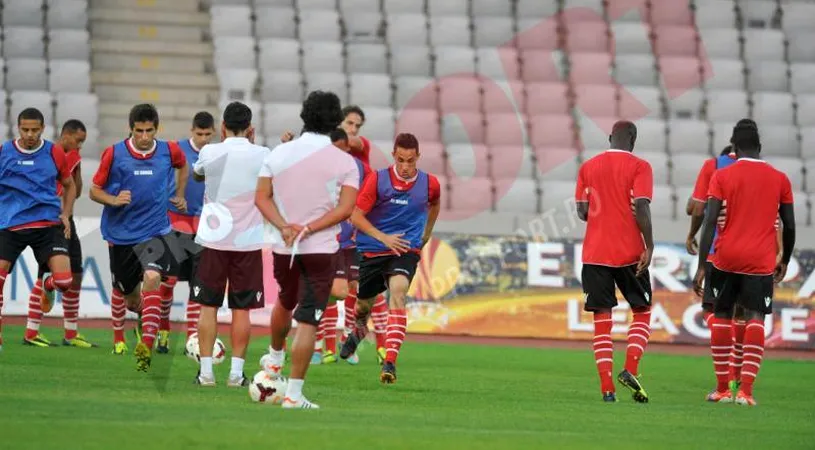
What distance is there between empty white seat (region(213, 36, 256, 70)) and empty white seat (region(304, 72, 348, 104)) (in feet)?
2.93

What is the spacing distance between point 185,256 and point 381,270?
8.06ft

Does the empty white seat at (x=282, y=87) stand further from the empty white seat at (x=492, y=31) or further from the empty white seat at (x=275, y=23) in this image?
the empty white seat at (x=492, y=31)

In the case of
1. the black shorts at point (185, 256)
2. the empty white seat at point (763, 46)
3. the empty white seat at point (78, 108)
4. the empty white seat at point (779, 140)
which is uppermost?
the empty white seat at point (763, 46)

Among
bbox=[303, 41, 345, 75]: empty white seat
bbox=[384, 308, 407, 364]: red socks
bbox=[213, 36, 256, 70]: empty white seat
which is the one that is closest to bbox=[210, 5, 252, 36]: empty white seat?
bbox=[213, 36, 256, 70]: empty white seat

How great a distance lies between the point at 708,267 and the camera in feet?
47.4

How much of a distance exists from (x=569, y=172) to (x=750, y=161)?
1197 cm

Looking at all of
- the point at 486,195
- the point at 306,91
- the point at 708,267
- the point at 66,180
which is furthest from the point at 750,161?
the point at 306,91

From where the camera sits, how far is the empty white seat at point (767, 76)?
2772cm

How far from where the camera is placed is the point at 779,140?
26422mm

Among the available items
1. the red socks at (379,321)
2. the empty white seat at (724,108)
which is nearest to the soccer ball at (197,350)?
the red socks at (379,321)

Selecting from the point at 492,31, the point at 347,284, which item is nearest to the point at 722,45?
the point at 492,31

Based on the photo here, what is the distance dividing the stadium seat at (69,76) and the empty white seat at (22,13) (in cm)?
138

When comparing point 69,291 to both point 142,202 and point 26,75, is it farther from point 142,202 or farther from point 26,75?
point 26,75

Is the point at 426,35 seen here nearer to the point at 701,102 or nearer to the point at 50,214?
the point at 701,102
